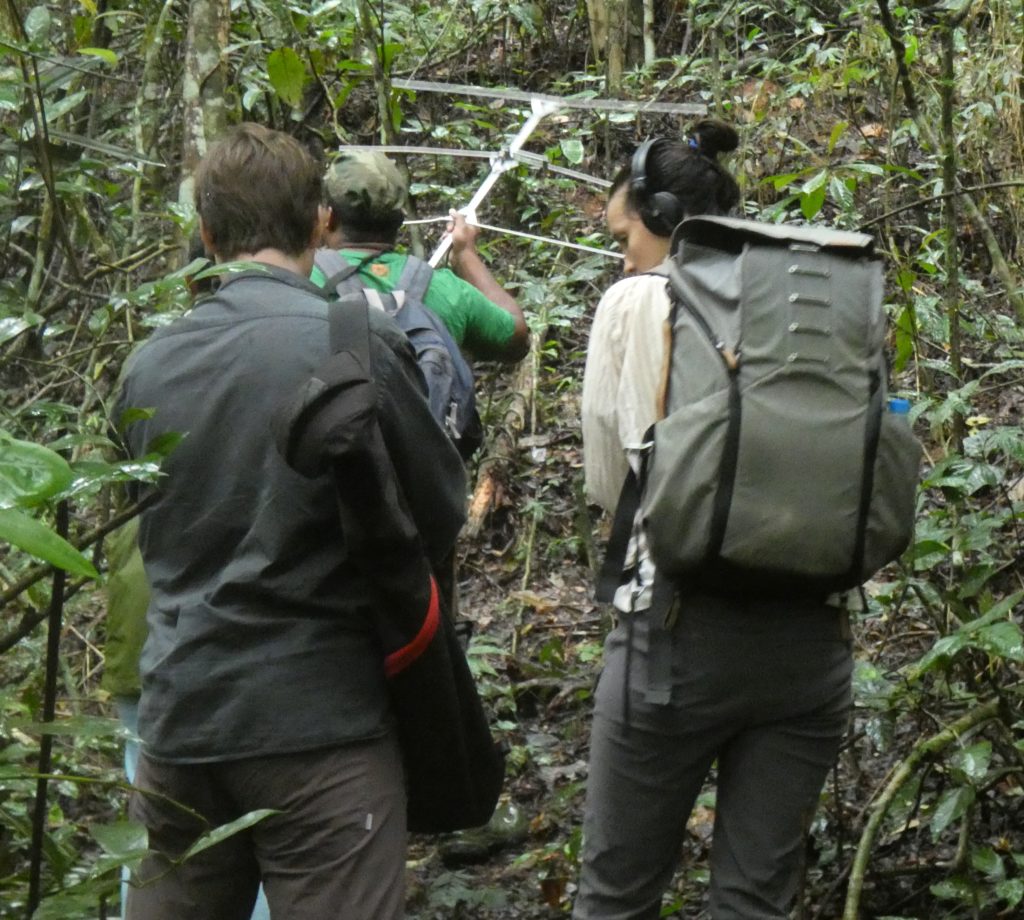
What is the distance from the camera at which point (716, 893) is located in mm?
2650

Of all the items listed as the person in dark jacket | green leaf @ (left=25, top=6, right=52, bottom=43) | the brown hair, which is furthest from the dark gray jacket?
green leaf @ (left=25, top=6, right=52, bottom=43)

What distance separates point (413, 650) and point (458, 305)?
175cm

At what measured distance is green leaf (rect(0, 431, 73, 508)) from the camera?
1.00m

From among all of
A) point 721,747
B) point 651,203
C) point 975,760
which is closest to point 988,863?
point 975,760

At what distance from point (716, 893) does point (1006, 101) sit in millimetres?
4663

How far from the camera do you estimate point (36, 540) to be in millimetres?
913

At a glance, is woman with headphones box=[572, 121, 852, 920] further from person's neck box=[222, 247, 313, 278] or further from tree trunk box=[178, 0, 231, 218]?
tree trunk box=[178, 0, 231, 218]

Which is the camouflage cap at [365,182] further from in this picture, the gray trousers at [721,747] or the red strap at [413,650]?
the red strap at [413,650]

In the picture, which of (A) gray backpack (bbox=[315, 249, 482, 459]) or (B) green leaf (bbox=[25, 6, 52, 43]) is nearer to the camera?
(B) green leaf (bbox=[25, 6, 52, 43])

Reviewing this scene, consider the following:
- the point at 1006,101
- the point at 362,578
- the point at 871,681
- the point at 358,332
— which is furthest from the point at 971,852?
the point at 1006,101

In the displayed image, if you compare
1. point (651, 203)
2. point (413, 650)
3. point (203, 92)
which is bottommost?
point (413, 650)

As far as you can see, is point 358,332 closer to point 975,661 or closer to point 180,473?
point 180,473

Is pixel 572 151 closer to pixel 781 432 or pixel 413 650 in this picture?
pixel 781 432

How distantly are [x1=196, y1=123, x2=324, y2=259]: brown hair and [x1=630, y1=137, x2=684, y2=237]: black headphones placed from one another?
2.43 feet
